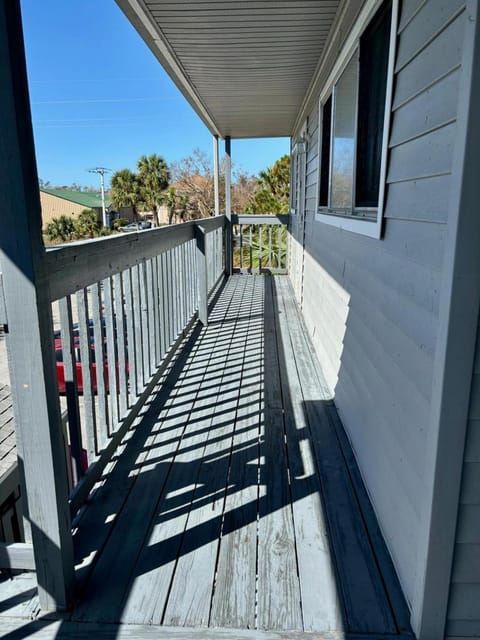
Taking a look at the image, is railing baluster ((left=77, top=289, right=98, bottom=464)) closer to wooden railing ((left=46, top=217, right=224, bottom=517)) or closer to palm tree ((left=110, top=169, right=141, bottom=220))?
wooden railing ((left=46, top=217, right=224, bottom=517))

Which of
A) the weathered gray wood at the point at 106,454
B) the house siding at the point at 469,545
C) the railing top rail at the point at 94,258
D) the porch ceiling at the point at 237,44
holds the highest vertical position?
the porch ceiling at the point at 237,44

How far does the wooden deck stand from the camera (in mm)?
1382

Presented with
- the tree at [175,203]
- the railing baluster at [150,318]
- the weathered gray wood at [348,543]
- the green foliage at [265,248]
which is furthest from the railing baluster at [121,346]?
the tree at [175,203]

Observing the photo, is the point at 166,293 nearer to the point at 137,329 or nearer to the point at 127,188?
the point at 137,329

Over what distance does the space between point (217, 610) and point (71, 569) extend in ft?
1.56

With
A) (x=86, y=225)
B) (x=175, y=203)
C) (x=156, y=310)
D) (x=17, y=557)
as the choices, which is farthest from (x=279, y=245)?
(x=86, y=225)

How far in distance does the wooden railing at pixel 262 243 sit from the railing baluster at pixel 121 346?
6.21 meters

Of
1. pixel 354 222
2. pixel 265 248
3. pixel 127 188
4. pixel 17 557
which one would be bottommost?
pixel 17 557

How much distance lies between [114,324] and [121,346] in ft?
0.57

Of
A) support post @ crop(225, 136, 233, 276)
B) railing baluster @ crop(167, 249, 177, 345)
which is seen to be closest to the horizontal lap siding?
railing baluster @ crop(167, 249, 177, 345)

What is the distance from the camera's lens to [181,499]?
1.96 m

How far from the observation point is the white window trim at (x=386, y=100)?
182 centimetres

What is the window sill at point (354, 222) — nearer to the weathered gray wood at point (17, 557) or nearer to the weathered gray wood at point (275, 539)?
the weathered gray wood at point (275, 539)

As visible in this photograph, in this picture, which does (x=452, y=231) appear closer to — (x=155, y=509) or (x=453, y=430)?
(x=453, y=430)
